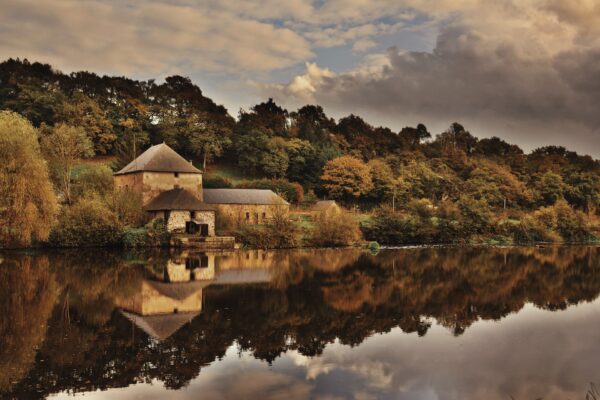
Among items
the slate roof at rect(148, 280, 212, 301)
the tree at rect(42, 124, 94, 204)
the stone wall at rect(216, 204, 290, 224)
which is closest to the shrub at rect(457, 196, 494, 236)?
the stone wall at rect(216, 204, 290, 224)

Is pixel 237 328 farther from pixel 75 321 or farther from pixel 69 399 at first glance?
pixel 69 399

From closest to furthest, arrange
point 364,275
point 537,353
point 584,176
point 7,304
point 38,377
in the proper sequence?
point 38,377, point 537,353, point 7,304, point 364,275, point 584,176

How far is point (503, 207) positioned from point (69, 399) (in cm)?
6349

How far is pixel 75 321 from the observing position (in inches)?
464

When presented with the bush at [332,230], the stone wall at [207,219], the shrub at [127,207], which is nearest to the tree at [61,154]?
the shrub at [127,207]

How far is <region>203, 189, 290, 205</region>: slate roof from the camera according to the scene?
42.9m

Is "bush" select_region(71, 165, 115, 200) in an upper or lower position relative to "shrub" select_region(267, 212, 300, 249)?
upper

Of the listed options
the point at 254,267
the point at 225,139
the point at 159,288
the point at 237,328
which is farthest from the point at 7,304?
the point at 225,139

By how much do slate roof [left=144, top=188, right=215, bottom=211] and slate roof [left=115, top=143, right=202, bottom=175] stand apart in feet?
5.85

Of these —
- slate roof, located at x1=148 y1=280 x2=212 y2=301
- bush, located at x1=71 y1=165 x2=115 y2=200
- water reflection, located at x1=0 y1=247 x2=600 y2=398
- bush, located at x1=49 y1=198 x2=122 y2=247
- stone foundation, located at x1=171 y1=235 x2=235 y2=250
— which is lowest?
water reflection, located at x1=0 y1=247 x2=600 y2=398

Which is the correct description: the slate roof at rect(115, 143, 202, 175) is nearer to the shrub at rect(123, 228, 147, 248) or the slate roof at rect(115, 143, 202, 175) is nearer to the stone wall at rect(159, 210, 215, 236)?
the stone wall at rect(159, 210, 215, 236)

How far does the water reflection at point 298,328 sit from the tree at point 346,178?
1289 inches

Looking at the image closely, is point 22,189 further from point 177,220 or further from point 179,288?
point 179,288

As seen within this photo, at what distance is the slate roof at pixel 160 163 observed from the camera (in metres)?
37.7
